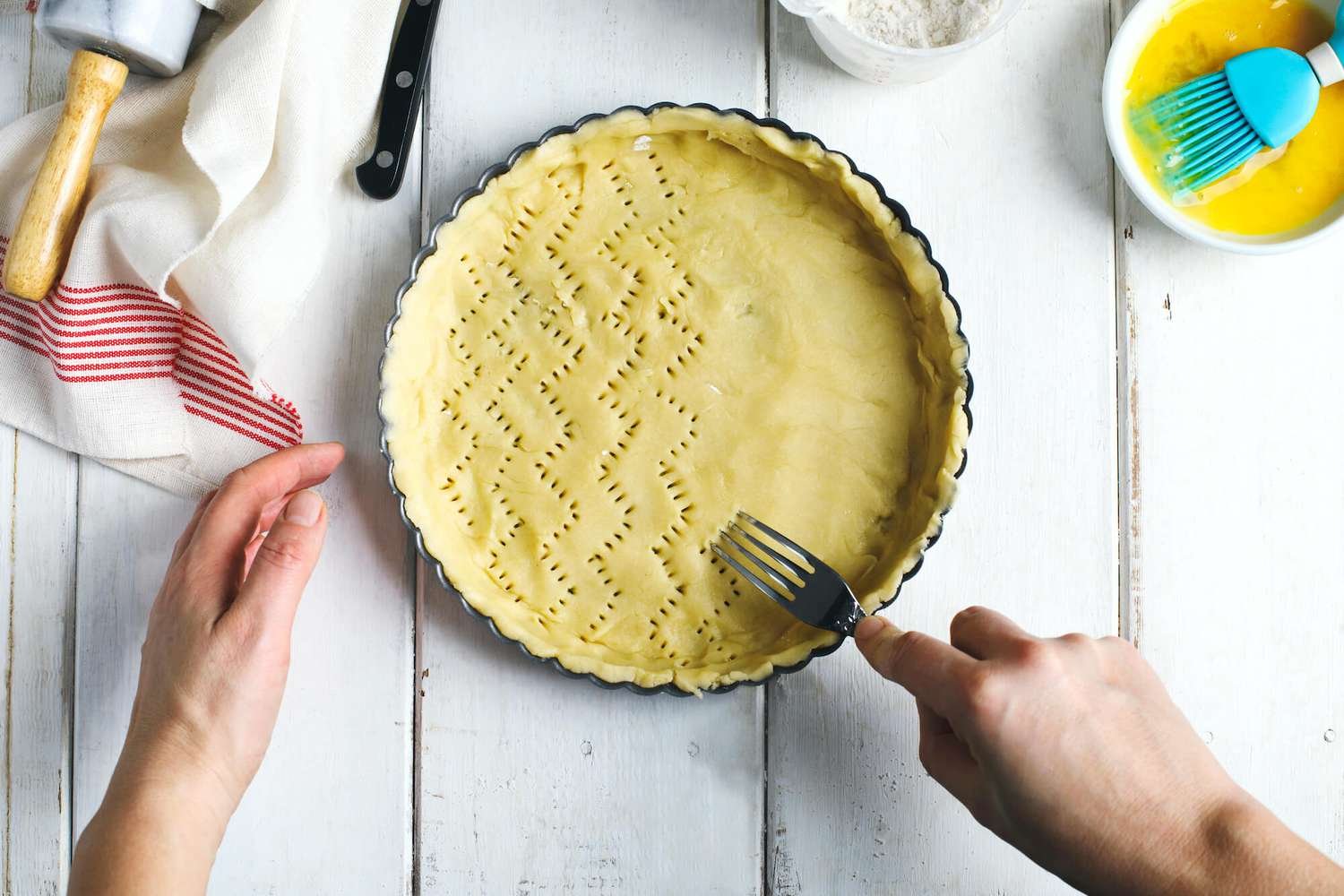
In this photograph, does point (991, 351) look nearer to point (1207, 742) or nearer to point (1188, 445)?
point (1188, 445)

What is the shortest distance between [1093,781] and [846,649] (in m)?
0.35

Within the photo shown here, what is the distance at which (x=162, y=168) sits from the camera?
1255mm

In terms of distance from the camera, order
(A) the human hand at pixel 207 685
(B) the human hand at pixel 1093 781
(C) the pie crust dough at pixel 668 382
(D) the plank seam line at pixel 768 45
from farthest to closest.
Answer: (D) the plank seam line at pixel 768 45 → (C) the pie crust dough at pixel 668 382 → (A) the human hand at pixel 207 685 → (B) the human hand at pixel 1093 781

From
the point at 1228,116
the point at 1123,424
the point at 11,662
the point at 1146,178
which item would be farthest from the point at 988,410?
the point at 11,662

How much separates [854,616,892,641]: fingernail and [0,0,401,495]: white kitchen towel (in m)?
0.73

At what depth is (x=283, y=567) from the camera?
3.76 ft

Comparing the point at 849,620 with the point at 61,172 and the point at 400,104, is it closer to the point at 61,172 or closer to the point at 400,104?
the point at 400,104

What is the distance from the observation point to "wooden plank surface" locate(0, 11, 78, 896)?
1.26m

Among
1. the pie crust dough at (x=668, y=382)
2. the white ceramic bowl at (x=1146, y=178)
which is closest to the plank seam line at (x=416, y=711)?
the pie crust dough at (x=668, y=382)

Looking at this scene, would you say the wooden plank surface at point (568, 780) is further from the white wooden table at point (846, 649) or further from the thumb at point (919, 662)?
the thumb at point (919, 662)

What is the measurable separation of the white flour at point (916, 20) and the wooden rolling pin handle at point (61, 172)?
2.88ft

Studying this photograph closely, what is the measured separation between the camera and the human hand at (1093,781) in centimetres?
99

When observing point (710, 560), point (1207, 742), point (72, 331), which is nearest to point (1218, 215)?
point (1207, 742)

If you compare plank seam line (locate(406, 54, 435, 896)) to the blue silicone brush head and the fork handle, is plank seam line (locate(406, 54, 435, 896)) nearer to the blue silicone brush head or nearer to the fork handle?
the fork handle
